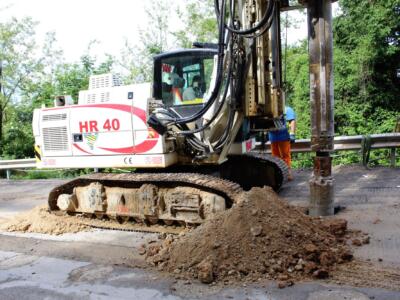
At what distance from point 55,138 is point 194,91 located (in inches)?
97.0

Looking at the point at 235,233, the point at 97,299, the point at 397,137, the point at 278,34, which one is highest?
the point at 278,34

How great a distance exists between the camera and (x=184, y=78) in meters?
6.41

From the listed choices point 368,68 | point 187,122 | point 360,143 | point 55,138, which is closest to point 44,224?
point 55,138

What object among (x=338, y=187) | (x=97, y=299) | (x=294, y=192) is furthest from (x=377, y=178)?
(x=97, y=299)

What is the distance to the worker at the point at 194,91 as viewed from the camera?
6300 mm

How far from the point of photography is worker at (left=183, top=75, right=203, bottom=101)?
630 centimetres

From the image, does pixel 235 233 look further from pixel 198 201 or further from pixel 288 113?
pixel 288 113

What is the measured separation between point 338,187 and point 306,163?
18.8 feet

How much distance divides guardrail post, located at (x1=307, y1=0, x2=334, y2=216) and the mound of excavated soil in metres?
0.72

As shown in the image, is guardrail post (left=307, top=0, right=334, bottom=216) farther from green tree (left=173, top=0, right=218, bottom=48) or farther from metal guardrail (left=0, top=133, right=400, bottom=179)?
green tree (left=173, top=0, right=218, bottom=48)

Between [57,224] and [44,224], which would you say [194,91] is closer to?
[57,224]

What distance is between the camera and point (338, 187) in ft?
24.6

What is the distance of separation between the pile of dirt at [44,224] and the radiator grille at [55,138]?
111cm

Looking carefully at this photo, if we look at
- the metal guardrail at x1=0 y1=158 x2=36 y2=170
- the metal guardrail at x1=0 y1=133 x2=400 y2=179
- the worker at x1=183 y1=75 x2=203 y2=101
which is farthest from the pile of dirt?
the metal guardrail at x1=0 y1=158 x2=36 y2=170
